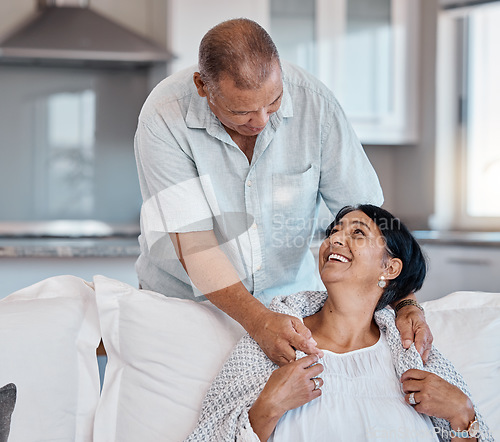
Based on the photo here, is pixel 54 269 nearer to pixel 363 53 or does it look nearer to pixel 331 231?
pixel 331 231

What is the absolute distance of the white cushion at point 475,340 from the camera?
64.6 inches

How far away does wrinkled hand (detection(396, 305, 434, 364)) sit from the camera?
1.53m

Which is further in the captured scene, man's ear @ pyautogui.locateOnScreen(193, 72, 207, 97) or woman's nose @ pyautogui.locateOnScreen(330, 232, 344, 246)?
woman's nose @ pyautogui.locateOnScreen(330, 232, 344, 246)

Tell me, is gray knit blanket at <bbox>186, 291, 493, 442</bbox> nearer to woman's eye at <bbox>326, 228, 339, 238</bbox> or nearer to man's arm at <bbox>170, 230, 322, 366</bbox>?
man's arm at <bbox>170, 230, 322, 366</bbox>

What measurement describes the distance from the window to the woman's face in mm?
2045

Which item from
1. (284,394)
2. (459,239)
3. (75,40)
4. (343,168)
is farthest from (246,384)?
(75,40)

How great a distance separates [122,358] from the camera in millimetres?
1651

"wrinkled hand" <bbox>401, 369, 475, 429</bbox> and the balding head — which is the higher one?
the balding head

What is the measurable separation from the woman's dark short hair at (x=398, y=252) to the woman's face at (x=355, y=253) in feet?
0.06

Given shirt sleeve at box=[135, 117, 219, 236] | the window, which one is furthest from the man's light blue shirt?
the window

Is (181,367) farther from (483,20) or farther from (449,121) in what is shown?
(483,20)

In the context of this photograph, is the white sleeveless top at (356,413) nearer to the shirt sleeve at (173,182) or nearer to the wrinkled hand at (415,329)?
the wrinkled hand at (415,329)

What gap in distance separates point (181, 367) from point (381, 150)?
2637mm

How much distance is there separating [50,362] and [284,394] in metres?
0.57
